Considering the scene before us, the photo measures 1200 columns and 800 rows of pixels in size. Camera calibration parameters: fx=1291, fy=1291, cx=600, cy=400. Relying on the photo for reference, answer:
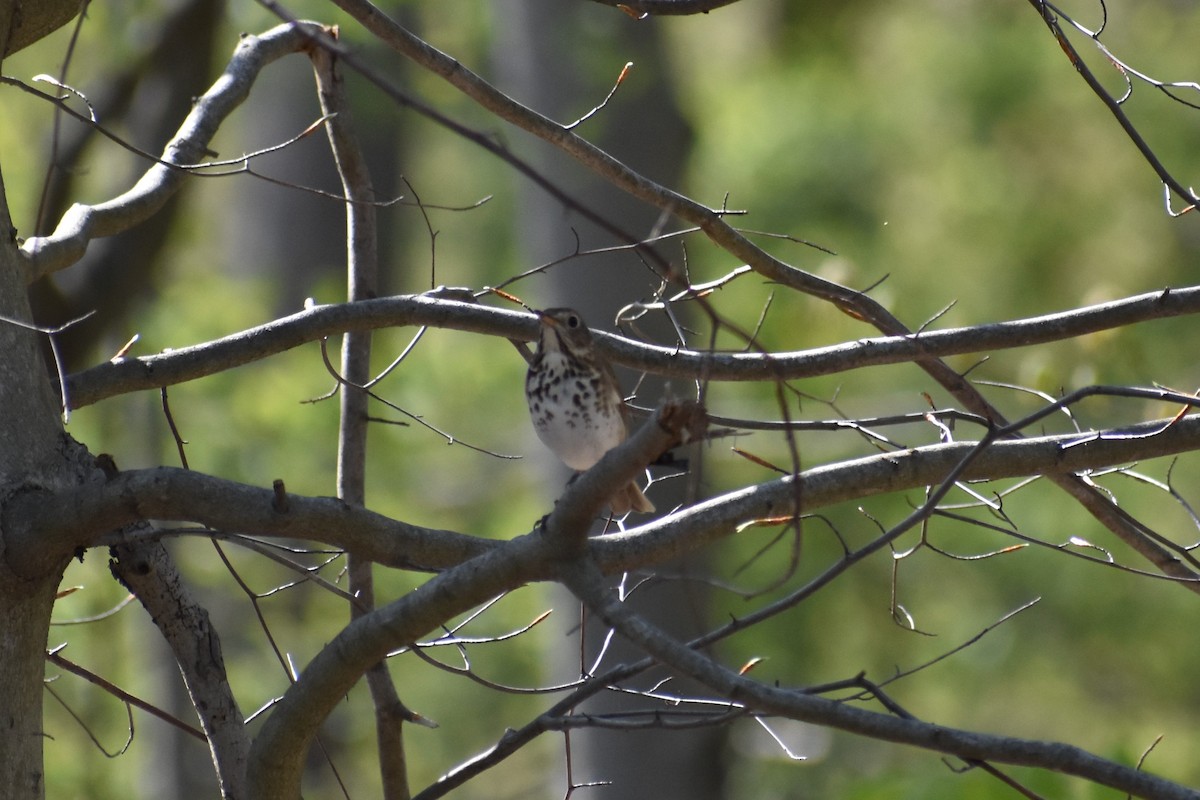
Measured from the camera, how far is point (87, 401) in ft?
9.25

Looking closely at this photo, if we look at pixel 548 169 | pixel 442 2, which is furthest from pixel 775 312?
pixel 442 2

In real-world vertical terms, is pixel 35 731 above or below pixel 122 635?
below

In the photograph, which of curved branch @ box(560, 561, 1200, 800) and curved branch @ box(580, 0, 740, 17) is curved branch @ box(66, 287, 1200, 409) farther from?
curved branch @ box(560, 561, 1200, 800)

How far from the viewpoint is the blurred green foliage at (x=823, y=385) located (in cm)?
769

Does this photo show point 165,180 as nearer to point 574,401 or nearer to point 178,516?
point 574,401

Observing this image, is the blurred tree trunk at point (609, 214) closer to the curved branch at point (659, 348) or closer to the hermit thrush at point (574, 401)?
the hermit thrush at point (574, 401)

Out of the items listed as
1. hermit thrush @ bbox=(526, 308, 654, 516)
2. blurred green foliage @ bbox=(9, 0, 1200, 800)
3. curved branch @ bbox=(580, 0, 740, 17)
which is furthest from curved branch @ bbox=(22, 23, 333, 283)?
blurred green foliage @ bbox=(9, 0, 1200, 800)

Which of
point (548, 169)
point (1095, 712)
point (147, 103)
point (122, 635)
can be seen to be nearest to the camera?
point (147, 103)

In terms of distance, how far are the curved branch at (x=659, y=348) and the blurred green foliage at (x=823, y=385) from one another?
4421 mm

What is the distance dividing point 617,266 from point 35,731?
555cm

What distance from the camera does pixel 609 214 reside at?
7.36 metres

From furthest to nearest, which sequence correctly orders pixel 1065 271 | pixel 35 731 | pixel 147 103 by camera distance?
1. pixel 1065 271
2. pixel 147 103
3. pixel 35 731

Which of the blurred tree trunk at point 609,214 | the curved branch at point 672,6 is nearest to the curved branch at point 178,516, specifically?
the curved branch at point 672,6

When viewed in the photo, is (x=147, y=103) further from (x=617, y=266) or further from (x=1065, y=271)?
(x=1065, y=271)
